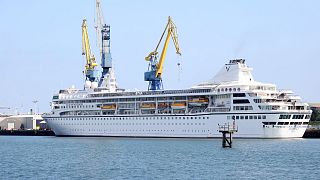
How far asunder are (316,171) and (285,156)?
10719 millimetres

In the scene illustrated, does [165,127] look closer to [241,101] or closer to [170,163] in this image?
[241,101]

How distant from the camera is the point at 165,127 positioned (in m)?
88.8

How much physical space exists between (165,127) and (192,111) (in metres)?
4.21

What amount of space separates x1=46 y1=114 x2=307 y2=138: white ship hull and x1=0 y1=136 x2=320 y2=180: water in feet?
37.0

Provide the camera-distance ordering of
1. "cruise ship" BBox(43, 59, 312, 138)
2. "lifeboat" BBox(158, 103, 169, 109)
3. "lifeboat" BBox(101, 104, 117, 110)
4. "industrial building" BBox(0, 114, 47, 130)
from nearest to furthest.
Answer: "cruise ship" BBox(43, 59, 312, 138) → "lifeboat" BBox(158, 103, 169, 109) → "lifeboat" BBox(101, 104, 117, 110) → "industrial building" BBox(0, 114, 47, 130)

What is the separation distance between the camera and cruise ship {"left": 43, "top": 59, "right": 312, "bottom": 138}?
265 feet

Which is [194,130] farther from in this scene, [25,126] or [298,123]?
[25,126]

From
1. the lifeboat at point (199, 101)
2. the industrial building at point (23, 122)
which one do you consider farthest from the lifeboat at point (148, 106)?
the industrial building at point (23, 122)

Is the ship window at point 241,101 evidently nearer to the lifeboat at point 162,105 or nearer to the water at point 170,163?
the lifeboat at point 162,105

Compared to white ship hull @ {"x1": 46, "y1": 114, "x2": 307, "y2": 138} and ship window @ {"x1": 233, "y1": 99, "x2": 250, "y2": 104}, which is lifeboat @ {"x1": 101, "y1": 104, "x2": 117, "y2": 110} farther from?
ship window @ {"x1": 233, "y1": 99, "x2": 250, "y2": 104}

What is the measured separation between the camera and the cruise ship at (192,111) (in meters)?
80.8

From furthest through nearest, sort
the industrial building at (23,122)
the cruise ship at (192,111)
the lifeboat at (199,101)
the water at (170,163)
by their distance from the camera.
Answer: the industrial building at (23,122) → the lifeboat at (199,101) → the cruise ship at (192,111) → the water at (170,163)

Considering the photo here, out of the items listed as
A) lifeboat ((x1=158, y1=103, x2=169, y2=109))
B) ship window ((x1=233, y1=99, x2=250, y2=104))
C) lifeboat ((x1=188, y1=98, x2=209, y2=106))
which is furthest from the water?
lifeboat ((x1=158, y1=103, x2=169, y2=109))

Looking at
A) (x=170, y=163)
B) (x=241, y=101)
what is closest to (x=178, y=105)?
(x=241, y=101)
